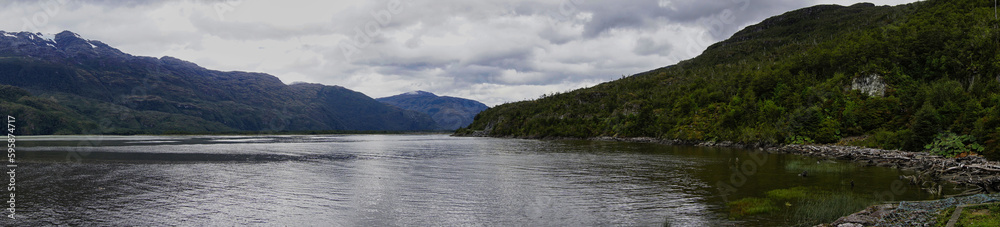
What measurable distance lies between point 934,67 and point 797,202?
9398 cm

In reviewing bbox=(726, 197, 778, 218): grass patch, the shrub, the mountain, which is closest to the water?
bbox=(726, 197, 778, 218): grass patch

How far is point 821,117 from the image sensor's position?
91750 mm

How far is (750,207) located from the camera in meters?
26.6

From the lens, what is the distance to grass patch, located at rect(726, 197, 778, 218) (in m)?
25.3

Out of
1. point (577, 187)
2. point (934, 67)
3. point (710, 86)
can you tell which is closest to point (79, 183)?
point (577, 187)

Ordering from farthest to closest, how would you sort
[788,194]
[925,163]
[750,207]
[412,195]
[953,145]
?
[953,145], [925,163], [412,195], [788,194], [750,207]

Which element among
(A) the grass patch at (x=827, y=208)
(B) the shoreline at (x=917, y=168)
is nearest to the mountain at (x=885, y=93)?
(B) the shoreline at (x=917, y=168)

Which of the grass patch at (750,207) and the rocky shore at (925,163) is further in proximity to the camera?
the rocky shore at (925,163)

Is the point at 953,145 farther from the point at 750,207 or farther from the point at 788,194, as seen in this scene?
the point at 750,207

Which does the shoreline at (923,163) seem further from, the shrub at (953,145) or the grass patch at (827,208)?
the grass patch at (827,208)

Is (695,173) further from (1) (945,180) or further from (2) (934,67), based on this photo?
(2) (934,67)

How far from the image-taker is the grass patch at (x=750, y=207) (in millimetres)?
25312

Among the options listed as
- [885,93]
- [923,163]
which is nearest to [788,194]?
[923,163]

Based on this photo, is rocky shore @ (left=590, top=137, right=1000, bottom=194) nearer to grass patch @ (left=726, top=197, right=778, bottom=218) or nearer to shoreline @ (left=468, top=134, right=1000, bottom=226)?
shoreline @ (left=468, top=134, right=1000, bottom=226)
